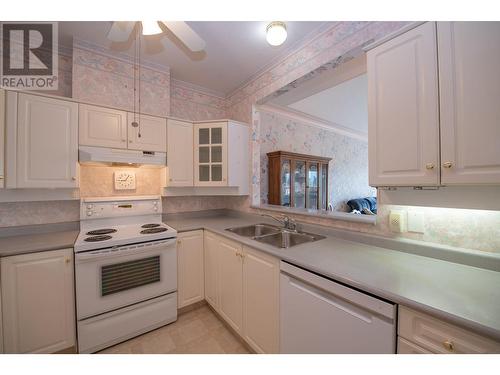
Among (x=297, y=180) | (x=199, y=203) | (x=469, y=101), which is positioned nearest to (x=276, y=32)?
(x=469, y=101)

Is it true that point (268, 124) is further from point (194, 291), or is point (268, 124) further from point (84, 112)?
point (194, 291)

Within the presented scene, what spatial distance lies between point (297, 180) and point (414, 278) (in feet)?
8.59

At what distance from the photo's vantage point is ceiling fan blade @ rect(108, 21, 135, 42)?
3.64ft

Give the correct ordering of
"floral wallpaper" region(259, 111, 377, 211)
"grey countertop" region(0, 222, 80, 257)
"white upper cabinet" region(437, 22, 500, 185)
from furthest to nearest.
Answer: "floral wallpaper" region(259, 111, 377, 211) → "grey countertop" region(0, 222, 80, 257) → "white upper cabinet" region(437, 22, 500, 185)

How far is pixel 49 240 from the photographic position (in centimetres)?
158

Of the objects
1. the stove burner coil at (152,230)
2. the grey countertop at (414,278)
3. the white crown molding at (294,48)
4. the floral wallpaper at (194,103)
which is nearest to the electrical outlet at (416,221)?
the grey countertop at (414,278)

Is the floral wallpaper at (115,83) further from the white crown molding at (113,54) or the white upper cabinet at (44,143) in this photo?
the white upper cabinet at (44,143)

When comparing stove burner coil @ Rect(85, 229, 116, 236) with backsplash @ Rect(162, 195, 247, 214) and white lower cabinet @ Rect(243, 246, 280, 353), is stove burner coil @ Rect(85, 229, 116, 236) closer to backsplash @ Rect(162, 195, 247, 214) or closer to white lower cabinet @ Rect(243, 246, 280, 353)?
backsplash @ Rect(162, 195, 247, 214)

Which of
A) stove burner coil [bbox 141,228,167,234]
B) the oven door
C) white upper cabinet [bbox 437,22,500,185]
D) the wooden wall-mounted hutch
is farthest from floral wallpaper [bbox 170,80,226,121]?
white upper cabinet [bbox 437,22,500,185]

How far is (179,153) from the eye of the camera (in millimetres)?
2289

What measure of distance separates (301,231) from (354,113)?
2.97 meters

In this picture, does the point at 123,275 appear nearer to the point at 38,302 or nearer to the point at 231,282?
the point at 38,302

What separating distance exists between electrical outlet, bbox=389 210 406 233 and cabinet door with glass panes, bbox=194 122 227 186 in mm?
1597

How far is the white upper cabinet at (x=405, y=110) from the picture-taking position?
95cm
